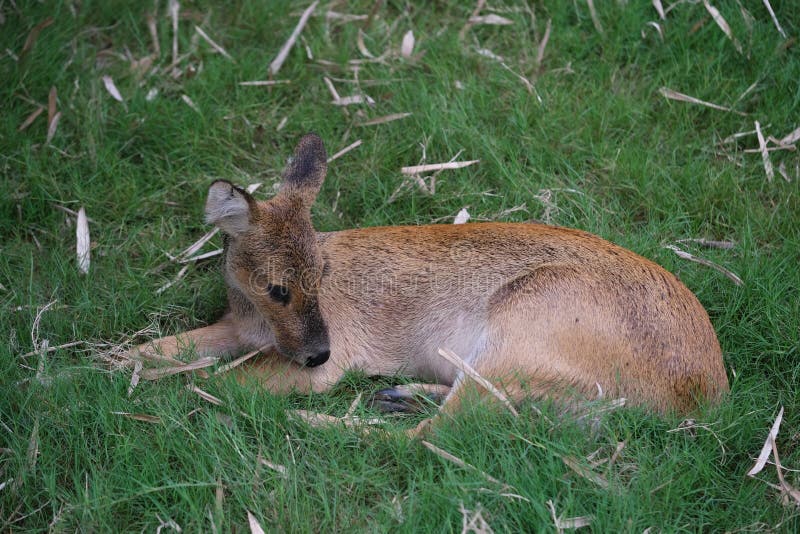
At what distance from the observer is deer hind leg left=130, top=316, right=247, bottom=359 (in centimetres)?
526

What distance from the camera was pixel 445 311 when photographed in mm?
5234

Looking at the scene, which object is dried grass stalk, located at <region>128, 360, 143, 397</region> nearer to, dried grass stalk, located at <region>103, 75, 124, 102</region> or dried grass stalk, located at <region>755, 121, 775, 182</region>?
dried grass stalk, located at <region>103, 75, 124, 102</region>

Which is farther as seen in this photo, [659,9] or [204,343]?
[659,9]

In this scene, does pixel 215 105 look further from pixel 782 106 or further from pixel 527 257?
pixel 782 106

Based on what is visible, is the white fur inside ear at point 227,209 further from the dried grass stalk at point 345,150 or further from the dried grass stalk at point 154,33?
the dried grass stalk at point 154,33

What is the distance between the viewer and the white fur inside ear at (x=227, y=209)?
15.7 feet

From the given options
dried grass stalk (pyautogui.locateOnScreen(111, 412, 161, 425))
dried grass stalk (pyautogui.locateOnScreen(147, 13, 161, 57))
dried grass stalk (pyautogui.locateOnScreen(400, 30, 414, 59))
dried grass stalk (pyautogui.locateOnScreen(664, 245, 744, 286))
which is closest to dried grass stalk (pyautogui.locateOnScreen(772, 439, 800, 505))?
dried grass stalk (pyautogui.locateOnScreen(664, 245, 744, 286))

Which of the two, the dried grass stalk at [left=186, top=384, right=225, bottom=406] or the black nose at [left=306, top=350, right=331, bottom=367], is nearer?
the dried grass stalk at [left=186, top=384, right=225, bottom=406]

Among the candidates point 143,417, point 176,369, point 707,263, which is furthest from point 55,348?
point 707,263

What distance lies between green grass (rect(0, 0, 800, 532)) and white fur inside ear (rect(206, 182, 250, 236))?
929 mm

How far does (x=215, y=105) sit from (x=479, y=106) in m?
2.09

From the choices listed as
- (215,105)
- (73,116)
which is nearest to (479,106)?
(215,105)

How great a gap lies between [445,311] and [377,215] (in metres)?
1.30

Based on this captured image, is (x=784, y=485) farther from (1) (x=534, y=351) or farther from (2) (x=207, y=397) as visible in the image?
(2) (x=207, y=397)
